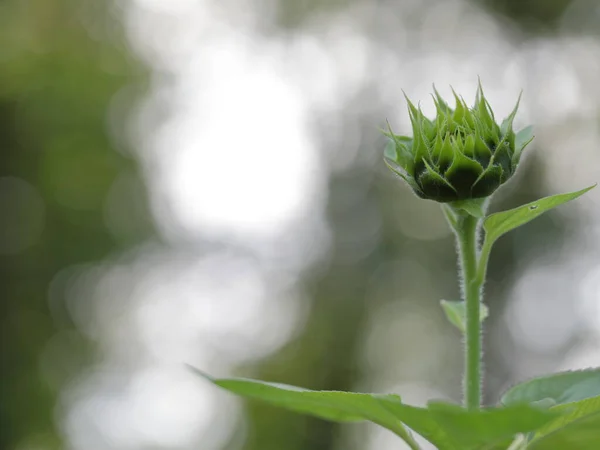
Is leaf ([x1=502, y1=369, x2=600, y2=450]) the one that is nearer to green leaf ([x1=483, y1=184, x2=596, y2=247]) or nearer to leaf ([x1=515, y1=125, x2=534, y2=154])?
green leaf ([x1=483, y1=184, x2=596, y2=247])

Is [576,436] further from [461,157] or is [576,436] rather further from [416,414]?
[461,157]

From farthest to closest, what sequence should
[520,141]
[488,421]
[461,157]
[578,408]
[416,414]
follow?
[520,141] → [461,157] → [578,408] → [416,414] → [488,421]

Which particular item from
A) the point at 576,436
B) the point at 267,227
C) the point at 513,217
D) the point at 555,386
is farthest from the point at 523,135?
the point at 267,227

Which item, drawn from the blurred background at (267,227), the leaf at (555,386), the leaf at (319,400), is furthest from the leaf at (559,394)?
the blurred background at (267,227)

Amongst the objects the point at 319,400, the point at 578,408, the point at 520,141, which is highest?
the point at 520,141

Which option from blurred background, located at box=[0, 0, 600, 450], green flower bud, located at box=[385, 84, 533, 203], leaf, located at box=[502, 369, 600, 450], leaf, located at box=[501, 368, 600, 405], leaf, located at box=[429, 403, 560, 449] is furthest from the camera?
blurred background, located at box=[0, 0, 600, 450]

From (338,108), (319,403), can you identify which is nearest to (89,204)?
(338,108)

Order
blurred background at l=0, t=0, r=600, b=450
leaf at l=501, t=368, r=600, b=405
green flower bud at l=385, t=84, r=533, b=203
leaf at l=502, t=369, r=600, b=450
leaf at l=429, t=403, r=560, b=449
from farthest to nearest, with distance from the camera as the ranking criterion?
blurred background at l=0, t=0, r=600, b=450
leaf at l=501, t=368, r=600, b=405
green flower bud at l=385, t=84, r=533, b=203
leaf at l=502, t=369, r=600, b=450
leaf at l=429, t=403, r=560, b=449

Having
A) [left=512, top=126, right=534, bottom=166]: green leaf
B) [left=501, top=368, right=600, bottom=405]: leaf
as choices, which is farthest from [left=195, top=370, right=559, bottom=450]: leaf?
[left=512, top=126, right=534, bottom=166]: green leaf
